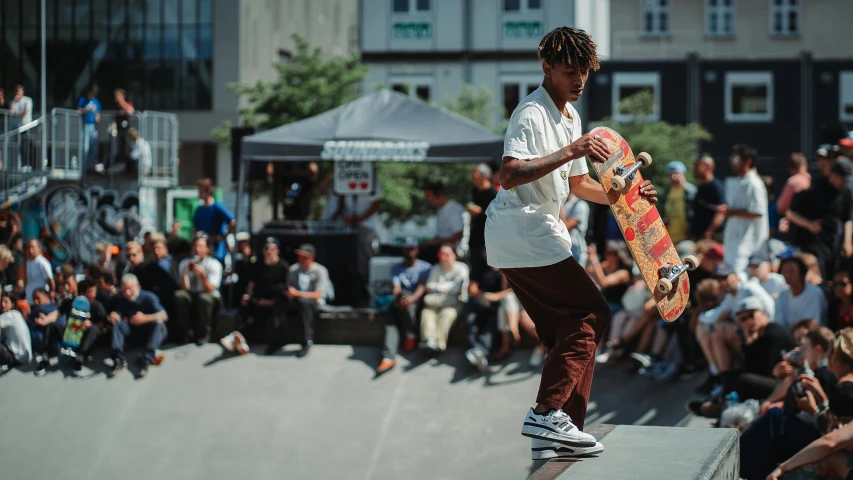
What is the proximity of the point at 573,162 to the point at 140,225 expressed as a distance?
485 inches

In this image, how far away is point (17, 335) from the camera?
11234 millimetres

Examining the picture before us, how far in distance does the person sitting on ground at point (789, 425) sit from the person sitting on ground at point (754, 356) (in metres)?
0.94

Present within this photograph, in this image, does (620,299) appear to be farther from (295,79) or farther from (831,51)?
(831,51)

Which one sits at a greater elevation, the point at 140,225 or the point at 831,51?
the point at 831,51

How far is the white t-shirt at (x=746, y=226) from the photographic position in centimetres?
1012

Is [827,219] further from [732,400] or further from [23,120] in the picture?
[23,120]

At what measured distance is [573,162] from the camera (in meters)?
4.54

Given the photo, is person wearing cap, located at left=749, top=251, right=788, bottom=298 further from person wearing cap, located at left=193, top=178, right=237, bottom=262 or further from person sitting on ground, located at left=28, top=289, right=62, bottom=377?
person sitting on ground, located at left=28, top=289, right=62, bottom=377

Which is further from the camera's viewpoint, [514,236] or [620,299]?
[620,299]

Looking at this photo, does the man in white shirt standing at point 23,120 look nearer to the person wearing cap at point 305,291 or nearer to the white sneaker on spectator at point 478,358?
the person wearing cap at point 305,291

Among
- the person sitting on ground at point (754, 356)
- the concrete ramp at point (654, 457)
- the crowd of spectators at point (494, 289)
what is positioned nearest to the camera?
the concrete ramp at point (654, 457)

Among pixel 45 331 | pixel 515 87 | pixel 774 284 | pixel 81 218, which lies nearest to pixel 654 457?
pixel 774 284

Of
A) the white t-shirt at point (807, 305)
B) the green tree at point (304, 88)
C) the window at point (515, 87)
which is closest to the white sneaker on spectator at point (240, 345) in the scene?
the white t-shirt at point (807, 305)

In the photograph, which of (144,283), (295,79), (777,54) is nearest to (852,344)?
(144,283)
